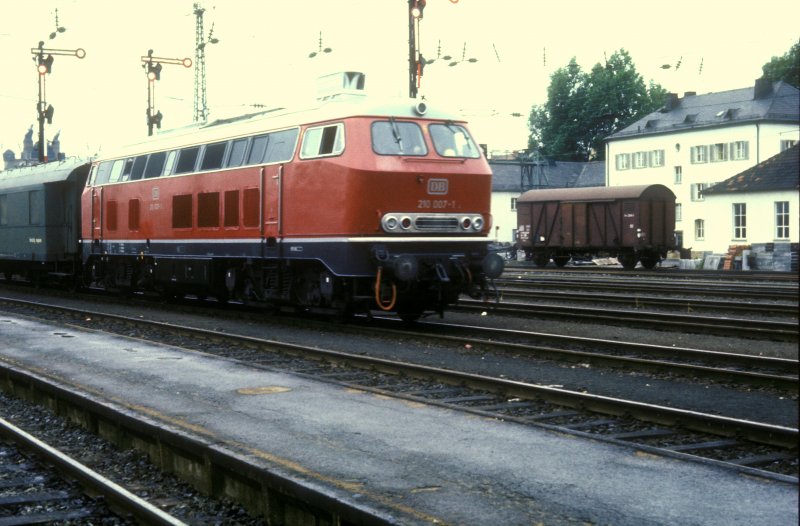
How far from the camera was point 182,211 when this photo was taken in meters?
19.6

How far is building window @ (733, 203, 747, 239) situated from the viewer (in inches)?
1843

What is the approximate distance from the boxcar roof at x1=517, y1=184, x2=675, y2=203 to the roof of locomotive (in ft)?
81.0

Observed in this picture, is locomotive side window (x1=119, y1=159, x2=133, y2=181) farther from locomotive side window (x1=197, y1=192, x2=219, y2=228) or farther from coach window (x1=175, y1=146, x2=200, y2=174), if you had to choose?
locomotive side window (x1=197, y1=192, x2=219, y2=228)

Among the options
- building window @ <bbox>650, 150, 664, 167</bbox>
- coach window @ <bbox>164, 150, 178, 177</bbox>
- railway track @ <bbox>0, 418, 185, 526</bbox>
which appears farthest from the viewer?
building window @ <bbox>650, 150, 664, 167</bbox>

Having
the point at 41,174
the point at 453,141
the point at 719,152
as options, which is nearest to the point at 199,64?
the point at 41,174

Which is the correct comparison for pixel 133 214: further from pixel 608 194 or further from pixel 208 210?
pixel 608 194

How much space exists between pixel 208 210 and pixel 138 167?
3654 millimetres

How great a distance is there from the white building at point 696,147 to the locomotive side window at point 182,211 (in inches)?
1354

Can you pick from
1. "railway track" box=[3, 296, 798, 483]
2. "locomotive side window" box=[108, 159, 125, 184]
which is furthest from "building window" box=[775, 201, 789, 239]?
"railway track" box=[3, 296, 798, 483]

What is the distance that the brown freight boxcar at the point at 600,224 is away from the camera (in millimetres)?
40688

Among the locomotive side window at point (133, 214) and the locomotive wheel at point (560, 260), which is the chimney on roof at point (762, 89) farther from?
the locomotive side window at point (133, 214)

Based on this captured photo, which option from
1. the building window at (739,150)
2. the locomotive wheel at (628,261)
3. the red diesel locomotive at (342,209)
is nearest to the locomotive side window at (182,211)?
the red diesel locomotive at (342,209)

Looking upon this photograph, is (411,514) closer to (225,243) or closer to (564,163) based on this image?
(225,243)

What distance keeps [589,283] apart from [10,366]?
Result: 18663mm
